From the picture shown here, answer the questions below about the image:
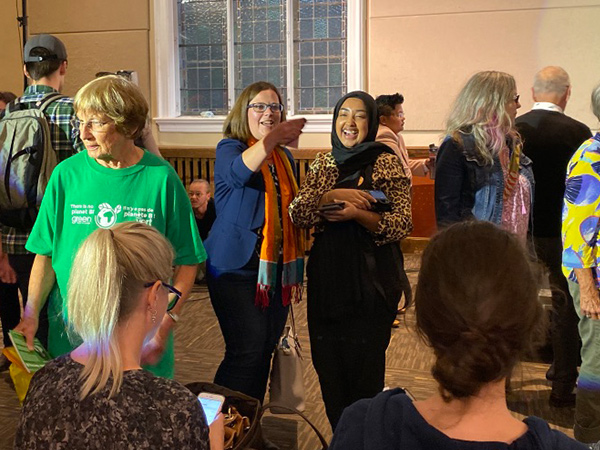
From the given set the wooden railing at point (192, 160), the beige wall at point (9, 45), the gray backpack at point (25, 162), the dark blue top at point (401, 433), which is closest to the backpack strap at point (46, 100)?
the gray backpack at point (25, 162)

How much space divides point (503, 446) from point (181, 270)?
4.39ft

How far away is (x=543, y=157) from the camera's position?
3.38 meters

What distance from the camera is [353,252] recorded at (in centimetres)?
247

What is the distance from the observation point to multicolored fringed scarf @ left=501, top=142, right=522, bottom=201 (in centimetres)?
286

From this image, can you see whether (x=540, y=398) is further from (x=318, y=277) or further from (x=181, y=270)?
(x=181, y=270)

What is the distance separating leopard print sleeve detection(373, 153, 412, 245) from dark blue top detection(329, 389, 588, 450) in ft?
4.70

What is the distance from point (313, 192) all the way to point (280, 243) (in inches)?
9.4

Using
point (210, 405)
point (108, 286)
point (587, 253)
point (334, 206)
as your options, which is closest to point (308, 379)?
point (334, 206)

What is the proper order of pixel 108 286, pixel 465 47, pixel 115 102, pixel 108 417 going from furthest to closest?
pixel 465 47
pixel 115 102
pixel 108 286
pixel 108 417

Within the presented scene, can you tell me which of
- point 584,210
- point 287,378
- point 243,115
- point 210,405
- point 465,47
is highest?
point 465,47

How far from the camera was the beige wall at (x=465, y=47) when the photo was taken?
20.3 feet

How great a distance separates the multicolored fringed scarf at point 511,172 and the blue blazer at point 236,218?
Answer: 1.04 m

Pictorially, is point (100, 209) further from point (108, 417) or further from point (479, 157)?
point (479, 157)

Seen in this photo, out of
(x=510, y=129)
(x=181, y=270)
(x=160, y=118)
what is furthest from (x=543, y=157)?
(x=160, y=118)
